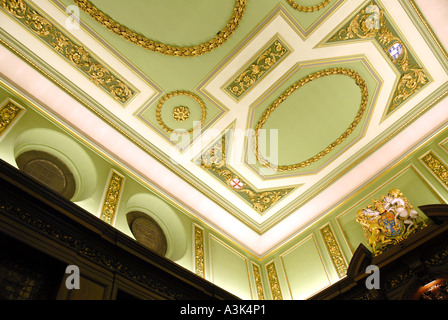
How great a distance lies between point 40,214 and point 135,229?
2082 mm

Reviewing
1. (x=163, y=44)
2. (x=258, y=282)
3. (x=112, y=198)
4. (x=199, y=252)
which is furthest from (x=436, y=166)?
(x=112, y=198)

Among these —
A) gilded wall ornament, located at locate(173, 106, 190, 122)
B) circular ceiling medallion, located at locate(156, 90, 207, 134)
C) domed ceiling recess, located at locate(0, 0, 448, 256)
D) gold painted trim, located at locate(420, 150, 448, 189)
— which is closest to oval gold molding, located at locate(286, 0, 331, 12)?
domed ceiling recess, located at locate(0, 0, 448, 256)

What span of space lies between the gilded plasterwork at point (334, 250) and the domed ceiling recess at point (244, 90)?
2.16 feet

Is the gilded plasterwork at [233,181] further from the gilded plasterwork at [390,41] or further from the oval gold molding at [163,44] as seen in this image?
the gilded plasterwork at [390,41]

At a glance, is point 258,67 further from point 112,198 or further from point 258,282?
point 258,282

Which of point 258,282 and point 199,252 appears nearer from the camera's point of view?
point 199,252

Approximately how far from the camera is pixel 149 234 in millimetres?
6445

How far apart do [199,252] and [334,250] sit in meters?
2.93

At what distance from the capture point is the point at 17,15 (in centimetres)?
517

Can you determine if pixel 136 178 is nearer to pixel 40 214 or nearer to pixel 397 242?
pixel 40 214

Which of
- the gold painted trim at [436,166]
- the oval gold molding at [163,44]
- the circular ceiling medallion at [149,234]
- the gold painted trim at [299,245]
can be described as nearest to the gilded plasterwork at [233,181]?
the gold painted trim at [299,245]

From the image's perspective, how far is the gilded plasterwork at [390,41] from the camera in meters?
5.79
